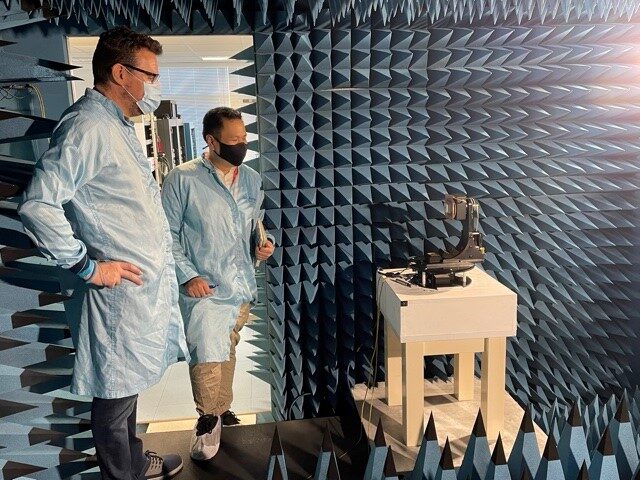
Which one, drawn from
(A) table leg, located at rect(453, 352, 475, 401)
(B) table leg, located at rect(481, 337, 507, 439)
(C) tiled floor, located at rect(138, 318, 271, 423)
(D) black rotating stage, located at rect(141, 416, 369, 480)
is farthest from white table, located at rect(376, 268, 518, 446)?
(C) tiled floor, located at rect(138, 318, 271, 423)

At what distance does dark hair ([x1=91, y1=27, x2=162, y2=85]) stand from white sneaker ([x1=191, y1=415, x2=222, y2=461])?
1519mm

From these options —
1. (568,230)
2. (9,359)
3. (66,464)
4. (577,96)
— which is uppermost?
(577,96)

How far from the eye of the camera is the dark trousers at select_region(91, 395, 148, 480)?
6.00 ft

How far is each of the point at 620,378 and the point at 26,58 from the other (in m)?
3.44

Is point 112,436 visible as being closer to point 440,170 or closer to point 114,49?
point 114,49

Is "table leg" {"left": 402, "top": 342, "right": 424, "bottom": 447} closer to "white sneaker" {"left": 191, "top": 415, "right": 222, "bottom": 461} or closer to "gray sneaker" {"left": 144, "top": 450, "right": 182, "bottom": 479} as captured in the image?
"white sneaker" {"left": 191, "top": 415, "right": 222, "bottom": 461}

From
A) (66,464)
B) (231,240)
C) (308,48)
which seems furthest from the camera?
(308,48)

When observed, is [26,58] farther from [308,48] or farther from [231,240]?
[308,48]

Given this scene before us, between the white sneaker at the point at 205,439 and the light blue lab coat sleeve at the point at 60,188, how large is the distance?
1153 millimetres

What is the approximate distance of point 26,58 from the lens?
1.87 meters

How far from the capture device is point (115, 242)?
1.77 meters

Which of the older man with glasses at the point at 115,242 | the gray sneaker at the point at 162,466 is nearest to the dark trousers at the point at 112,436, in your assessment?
the older man with glasses at the point at 115,242

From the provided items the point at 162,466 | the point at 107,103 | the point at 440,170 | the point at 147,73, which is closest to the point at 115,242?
the point at 107,103

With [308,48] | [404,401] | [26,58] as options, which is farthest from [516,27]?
[26,58]
